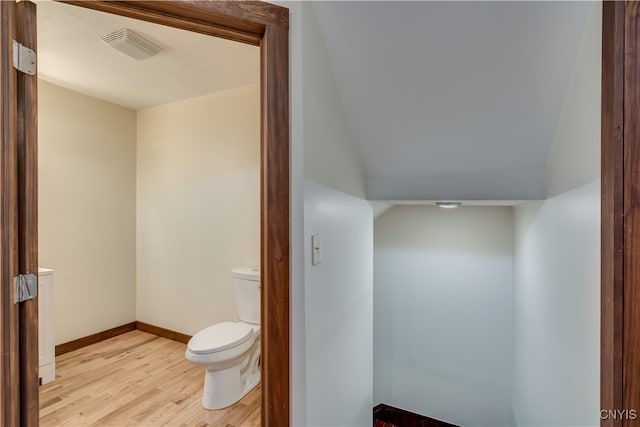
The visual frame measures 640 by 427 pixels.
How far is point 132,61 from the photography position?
81.4 inches

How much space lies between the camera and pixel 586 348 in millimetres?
1070

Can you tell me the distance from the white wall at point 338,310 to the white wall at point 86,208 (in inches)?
98.8

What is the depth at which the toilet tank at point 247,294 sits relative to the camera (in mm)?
2320

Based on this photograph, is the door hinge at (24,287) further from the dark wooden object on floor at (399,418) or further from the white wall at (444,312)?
the dark wooden object on floor at (399,418)

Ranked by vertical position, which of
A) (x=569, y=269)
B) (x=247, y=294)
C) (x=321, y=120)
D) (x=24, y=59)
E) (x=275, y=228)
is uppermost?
(x=24, y=59)

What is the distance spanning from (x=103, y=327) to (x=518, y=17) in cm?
374

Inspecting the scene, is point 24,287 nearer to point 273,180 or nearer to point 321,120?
point 273,180

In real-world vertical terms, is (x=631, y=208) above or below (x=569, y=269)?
above

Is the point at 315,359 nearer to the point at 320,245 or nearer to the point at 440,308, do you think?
the point at 320,245

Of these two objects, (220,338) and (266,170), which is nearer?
(266,170)

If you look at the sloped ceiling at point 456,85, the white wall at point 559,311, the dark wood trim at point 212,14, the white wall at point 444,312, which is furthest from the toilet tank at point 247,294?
the white wall at point 559,311

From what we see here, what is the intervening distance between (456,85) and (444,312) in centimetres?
181

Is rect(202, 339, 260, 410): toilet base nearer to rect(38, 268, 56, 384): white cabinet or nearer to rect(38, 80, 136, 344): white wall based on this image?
rect(38, 268, 56, 384): white cabinet

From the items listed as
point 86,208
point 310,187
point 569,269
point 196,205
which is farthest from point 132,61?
point 569,269
